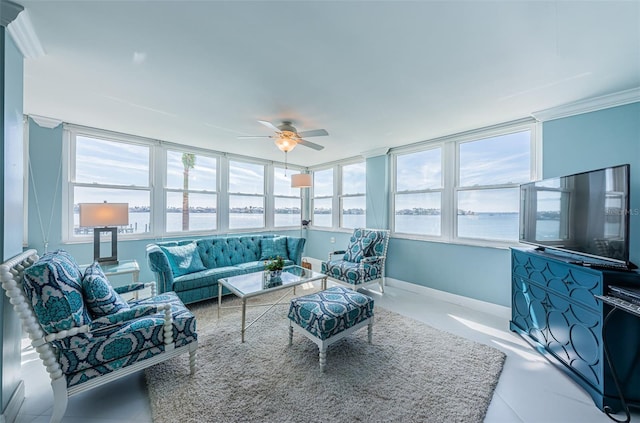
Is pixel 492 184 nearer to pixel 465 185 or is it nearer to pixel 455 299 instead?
pixel 465 185

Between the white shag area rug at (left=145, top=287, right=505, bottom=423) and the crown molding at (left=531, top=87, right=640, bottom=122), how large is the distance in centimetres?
266

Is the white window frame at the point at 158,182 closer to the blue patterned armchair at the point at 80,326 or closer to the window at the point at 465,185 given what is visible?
the blue patterned armchair at the point at 80,326

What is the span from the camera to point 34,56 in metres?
1.78

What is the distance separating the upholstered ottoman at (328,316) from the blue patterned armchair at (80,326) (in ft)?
3.05

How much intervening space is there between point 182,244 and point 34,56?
8.18ft

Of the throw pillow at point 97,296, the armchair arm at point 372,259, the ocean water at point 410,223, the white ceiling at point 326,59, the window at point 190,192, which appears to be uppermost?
the white ceiling at point 326,59

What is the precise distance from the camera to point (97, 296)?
1.69 m

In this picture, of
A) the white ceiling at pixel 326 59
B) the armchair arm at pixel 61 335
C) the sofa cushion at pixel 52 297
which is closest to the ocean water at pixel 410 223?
the white ceiling at pixel 326 59

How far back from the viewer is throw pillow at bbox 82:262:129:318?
1.67 metres

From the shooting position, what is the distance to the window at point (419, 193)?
12.9 feet

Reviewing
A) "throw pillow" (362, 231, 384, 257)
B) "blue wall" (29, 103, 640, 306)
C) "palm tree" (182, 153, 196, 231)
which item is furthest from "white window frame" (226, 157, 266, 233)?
"throw pillow" (362, 231, 384, 257)

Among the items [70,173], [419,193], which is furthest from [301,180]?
[70,173]

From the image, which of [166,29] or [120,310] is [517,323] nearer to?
[120,310]

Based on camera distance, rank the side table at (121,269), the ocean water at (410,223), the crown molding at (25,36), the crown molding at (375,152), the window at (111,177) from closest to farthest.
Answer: the crown molding at (25,36) → the side table at (121,269) → the ocean water at (410,223) → the window at (111,177) → the crown molding at (375,152)
